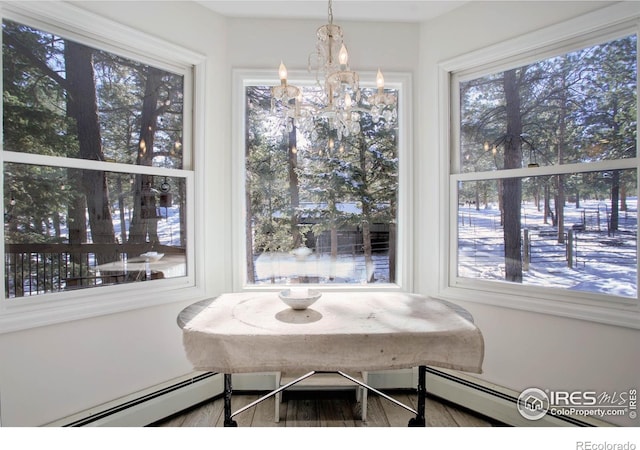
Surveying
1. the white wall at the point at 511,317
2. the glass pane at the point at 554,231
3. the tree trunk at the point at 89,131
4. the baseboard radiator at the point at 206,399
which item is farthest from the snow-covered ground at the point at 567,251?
the tree trunk at the point at 89,131

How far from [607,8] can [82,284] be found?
11.0 ft

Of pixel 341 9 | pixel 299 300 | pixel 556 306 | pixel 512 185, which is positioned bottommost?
pixel 556 306

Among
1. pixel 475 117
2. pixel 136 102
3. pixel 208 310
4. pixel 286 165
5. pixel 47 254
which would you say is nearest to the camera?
pixel 208 310

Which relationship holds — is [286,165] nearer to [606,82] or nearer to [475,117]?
[475,117]

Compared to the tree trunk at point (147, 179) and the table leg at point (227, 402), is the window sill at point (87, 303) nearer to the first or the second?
the tree trunk at point (147, 179)

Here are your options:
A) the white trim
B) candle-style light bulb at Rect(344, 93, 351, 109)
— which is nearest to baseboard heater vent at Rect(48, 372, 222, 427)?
candle-style light bulb at Rect(344, 93, 351, 109)

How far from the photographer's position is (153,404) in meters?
1.86

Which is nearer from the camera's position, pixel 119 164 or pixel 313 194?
pixel 119 164

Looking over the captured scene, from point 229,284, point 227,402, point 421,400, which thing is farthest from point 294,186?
point 421,400

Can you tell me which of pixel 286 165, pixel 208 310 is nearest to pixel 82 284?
pixel 208 310

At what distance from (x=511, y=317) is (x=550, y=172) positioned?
951 mm

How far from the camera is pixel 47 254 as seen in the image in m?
1.64

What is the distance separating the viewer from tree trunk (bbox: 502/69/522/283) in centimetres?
193

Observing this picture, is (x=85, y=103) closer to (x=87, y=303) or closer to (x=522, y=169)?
(x=87, y=303)
